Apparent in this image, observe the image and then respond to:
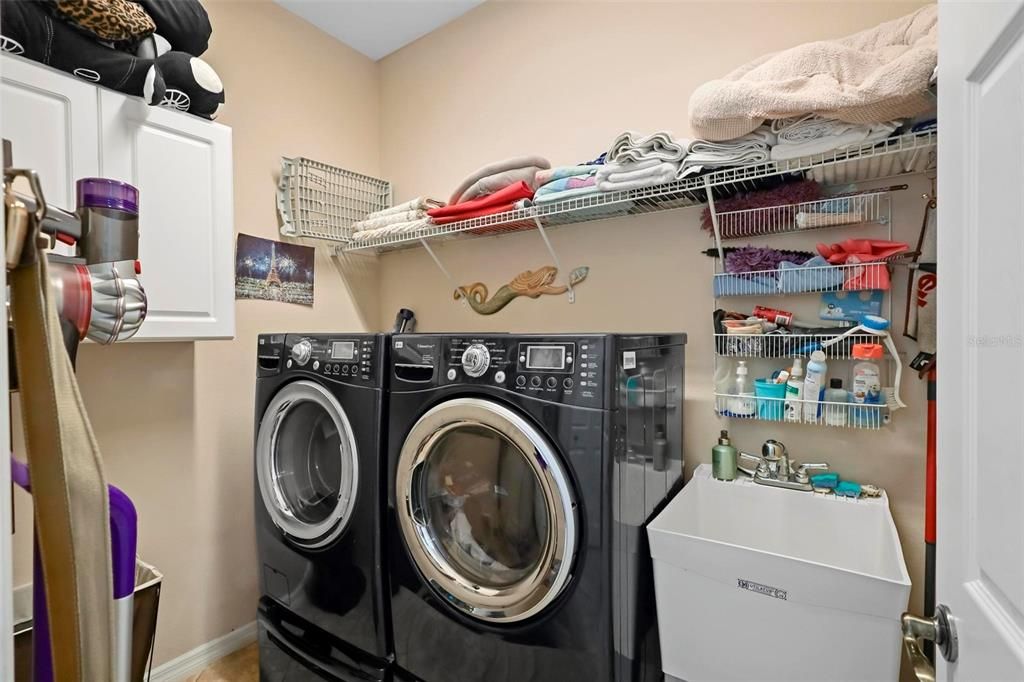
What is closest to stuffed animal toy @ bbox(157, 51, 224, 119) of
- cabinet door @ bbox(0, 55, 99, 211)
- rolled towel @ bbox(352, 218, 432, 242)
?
cabinet door @ bbox(0, 55, 99, 211)

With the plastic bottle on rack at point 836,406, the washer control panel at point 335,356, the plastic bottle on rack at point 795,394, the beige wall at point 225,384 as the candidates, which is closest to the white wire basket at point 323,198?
the beige wall at point 225,384

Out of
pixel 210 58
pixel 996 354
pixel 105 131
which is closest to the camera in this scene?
pixel 996 354

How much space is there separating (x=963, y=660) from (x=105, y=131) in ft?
7.50

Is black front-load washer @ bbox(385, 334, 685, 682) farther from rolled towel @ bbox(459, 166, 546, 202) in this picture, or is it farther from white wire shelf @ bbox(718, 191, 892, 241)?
rolled towel @ bbox(459, 166, 546, 202)

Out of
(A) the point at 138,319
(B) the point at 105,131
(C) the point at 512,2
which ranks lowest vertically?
(A) the point at 138,319

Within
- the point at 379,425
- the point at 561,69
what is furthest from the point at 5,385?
the point at 561,69

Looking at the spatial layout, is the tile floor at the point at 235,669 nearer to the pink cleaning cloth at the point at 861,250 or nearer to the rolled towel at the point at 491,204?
the rolled towel at the point at 491,204

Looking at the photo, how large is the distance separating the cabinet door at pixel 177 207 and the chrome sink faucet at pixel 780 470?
192 centimetres

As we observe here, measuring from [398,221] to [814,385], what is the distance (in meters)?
1.83

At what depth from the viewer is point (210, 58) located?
2.19 meters

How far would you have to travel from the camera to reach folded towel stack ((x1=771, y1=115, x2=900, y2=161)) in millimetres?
1364

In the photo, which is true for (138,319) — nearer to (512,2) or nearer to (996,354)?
(996,354)

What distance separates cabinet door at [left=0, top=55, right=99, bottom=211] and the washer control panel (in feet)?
2.45

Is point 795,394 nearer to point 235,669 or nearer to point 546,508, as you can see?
point 546,508
